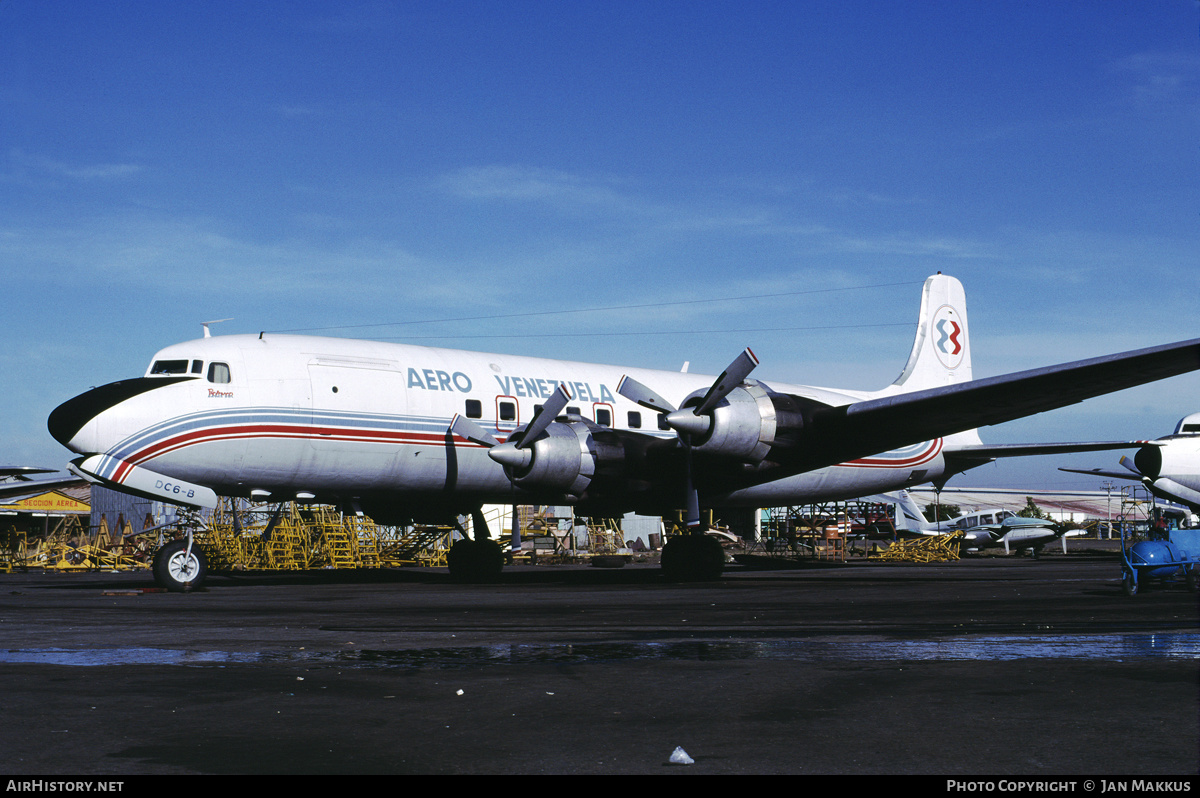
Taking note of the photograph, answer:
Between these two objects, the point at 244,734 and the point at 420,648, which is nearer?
the point at 244,734

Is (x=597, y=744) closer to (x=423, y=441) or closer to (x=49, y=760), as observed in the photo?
(x=49, y=760)

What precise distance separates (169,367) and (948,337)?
20103 mm

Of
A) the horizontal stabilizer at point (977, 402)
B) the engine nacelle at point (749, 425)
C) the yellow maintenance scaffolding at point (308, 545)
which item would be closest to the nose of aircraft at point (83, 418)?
the engine nacelle at point (749, 425)

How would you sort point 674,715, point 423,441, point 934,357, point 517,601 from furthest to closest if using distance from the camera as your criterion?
1. point 934,357
2. point 423,441
3. point 517,601
4. point 674,715

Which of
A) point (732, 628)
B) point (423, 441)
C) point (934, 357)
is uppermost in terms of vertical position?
point (934, 357)

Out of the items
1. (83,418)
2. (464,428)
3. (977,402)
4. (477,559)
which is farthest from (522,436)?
(977,402)

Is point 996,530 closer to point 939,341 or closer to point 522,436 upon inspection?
point 939,341

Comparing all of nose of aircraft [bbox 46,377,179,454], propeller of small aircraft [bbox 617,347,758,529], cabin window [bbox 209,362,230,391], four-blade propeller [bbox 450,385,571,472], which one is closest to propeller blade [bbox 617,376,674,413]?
propeller of small aircraft [bbox 617,347,758,529]

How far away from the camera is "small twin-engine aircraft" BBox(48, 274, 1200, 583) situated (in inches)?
672

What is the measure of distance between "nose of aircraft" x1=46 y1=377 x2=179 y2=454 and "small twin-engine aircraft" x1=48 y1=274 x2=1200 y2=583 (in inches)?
0.9

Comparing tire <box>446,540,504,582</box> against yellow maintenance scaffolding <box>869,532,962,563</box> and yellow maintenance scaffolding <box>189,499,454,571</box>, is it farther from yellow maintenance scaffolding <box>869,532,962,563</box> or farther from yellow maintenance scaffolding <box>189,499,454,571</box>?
yellow maintenance scaffolding <box>869,532,962,563</box>
